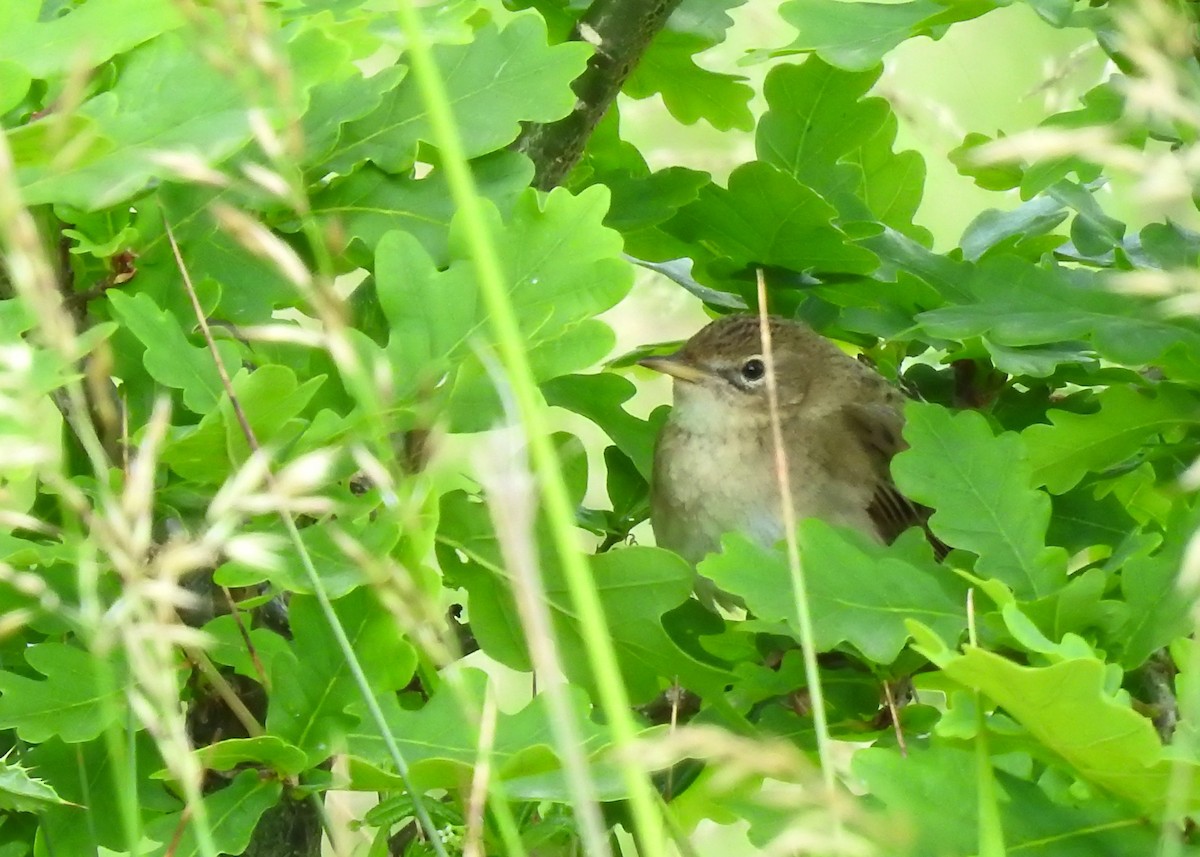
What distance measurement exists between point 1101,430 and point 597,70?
0.72m

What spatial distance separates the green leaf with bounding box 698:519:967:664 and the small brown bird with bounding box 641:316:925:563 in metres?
0.93

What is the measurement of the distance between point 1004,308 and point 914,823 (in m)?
0.65

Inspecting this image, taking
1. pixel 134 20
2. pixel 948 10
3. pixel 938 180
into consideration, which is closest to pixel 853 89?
pixel 948 10

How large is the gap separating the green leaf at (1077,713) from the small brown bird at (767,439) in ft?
3.98

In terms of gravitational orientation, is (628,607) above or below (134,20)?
below

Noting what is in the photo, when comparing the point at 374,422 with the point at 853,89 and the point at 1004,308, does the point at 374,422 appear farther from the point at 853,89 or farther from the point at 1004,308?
the point at 853,89

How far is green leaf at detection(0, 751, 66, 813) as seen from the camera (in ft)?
4.33

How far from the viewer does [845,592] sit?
1.38 meters

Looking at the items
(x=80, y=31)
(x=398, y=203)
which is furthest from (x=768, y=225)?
(x=80, y=31)

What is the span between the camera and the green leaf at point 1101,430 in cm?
158

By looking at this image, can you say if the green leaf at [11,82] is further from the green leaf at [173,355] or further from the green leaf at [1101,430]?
the green leaf at [1101,430]

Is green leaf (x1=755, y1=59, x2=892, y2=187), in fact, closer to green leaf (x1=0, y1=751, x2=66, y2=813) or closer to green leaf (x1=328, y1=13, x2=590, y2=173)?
green leaf (x1=328, y1=13, x2=590, y2=173)

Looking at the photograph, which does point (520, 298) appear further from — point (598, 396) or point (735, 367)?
point (735, 367)

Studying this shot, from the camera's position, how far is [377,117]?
156cm
